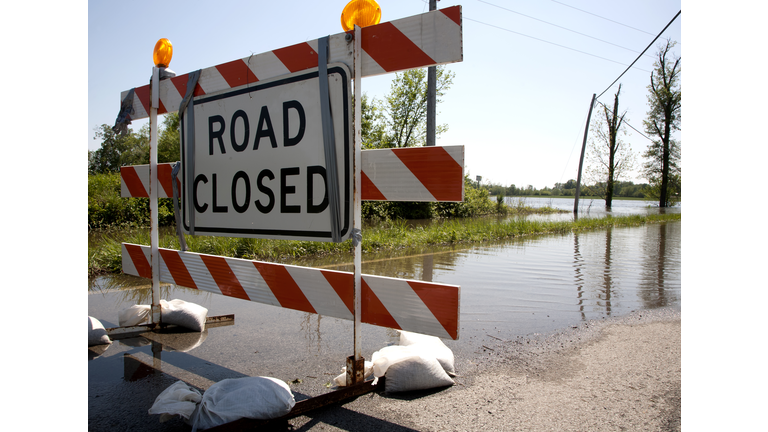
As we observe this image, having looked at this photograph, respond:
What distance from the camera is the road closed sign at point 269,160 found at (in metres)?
2.47

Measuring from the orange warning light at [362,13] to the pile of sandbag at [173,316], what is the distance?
2884mm

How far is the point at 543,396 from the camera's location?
8.41ft

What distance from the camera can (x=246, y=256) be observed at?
7465mm

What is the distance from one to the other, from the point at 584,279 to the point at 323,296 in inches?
226

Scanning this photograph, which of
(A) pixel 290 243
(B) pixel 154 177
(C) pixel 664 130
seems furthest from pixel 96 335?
(C) pixel 664 130

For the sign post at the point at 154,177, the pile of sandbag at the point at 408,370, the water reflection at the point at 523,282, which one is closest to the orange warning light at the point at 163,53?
the sign post at the point at 154,177

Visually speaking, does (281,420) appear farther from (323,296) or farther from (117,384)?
(117,384)

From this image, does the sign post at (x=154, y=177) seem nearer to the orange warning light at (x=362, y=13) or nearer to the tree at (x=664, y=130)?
the orange warning light at (x=362, y=13)

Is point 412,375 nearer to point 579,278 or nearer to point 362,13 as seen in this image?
point 362,13

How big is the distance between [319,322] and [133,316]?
1700mm

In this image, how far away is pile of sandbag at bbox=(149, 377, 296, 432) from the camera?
6.87ft

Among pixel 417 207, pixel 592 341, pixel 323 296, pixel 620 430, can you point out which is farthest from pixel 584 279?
A: pixel 417 207

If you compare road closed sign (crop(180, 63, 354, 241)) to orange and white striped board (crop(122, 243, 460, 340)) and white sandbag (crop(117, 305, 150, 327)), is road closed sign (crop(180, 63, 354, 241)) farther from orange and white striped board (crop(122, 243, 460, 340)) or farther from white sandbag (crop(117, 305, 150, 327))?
white sandbag (crop(117, 305, 150, 327))

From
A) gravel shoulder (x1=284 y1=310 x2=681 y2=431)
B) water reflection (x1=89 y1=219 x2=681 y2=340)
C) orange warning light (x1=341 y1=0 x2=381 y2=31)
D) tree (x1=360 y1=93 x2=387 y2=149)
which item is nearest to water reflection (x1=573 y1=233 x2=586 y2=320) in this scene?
water reflection (x1=89 y1=219 x2=681 y2=340)
